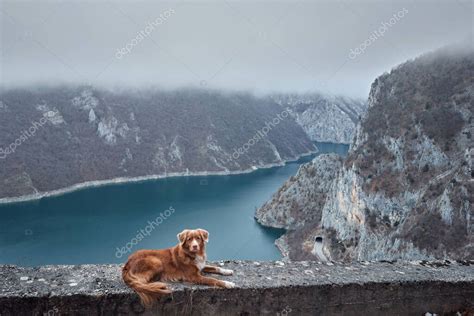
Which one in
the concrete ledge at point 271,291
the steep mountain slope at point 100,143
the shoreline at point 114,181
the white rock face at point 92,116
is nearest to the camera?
the concrete ledge at point 271,291

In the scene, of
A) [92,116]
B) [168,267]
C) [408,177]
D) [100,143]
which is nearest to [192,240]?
[168,267]

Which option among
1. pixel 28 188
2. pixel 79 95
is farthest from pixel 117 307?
pixel 79 95

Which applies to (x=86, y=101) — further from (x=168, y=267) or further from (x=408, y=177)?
(x=168, y=267)

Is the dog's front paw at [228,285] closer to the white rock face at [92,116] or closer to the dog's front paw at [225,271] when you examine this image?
the dog's front paw at [225,271]

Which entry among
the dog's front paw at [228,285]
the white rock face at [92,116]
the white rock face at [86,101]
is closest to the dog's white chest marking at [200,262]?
the dog's front paw at [228,285]

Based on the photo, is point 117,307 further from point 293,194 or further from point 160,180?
point 160,180

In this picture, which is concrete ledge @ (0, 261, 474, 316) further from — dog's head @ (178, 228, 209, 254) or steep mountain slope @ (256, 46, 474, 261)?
steep mountain slope @ (256, 46, 474, 261)
